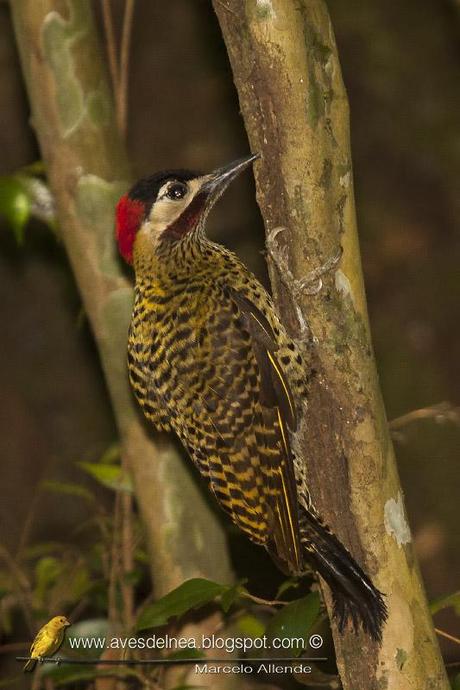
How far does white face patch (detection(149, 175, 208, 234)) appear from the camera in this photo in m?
3.54

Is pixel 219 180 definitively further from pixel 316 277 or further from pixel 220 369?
pixel 316 277

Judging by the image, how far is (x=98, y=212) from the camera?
3.75 m

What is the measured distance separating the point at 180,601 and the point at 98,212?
1.44m

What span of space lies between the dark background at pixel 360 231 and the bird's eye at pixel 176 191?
2556mm

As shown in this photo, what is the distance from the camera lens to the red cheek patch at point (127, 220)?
11.3 ft

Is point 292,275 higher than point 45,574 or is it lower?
higher

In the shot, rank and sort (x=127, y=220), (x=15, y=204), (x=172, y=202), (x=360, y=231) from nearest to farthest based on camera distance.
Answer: (x=127, y=220), (x=172, y=202), (x=15, y=204), (x=360, y=231)

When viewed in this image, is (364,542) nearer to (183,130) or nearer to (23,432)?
(23,432)

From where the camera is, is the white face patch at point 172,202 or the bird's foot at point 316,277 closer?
the bird's foot at point 316,277

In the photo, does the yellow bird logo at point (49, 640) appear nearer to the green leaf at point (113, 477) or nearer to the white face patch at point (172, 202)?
the green leaf at point (113, 477)

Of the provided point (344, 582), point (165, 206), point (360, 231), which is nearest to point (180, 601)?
point (344, 582)

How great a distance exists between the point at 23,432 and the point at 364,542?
432cm

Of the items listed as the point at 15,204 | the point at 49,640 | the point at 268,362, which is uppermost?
the point at 15,204

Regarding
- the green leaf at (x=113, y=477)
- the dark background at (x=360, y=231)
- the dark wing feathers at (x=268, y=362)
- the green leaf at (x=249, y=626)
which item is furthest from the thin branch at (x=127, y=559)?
the dark background at (x=360, y=231)
